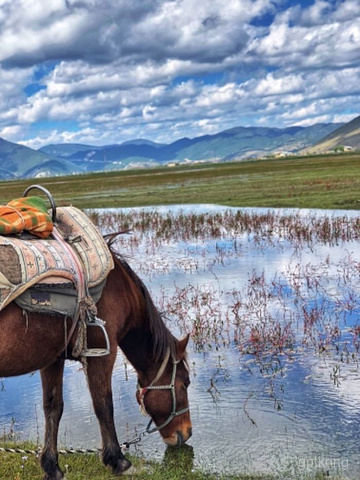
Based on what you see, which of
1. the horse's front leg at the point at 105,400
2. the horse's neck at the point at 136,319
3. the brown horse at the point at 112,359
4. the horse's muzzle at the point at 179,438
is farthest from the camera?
the horse's muzzle at the point at 179,438

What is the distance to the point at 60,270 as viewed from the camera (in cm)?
451

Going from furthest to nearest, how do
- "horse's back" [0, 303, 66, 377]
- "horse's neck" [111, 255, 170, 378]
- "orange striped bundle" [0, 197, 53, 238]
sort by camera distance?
"horse's neck" [111, 255, 170, 378] → "orange striped bundle" [0, 197, 53, 238] → "horse's back" [0, 303, 66, 377]

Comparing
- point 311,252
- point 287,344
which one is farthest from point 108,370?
point 311,252

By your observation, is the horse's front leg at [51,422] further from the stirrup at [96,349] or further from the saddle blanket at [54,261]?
the saddle blanket at [54,261]

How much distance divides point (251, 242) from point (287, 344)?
1099 centimetres

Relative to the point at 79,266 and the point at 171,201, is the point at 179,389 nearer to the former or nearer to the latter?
the point at 79,266

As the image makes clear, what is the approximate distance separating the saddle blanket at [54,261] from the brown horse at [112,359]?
168mm

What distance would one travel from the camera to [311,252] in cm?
1702

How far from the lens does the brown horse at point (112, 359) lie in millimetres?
4273

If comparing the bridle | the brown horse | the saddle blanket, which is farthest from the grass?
the saddle blanket

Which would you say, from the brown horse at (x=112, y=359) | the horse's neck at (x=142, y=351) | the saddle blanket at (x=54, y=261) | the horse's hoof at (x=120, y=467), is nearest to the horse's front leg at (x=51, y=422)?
the brown horse at (x=112, y=359)

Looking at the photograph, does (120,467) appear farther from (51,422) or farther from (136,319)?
(136,319)

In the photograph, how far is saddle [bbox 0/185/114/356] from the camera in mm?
4211

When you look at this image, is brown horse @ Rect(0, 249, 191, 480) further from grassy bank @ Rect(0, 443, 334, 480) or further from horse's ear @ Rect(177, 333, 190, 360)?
grassy bank @ Rect(0, 443, 334, 480)
